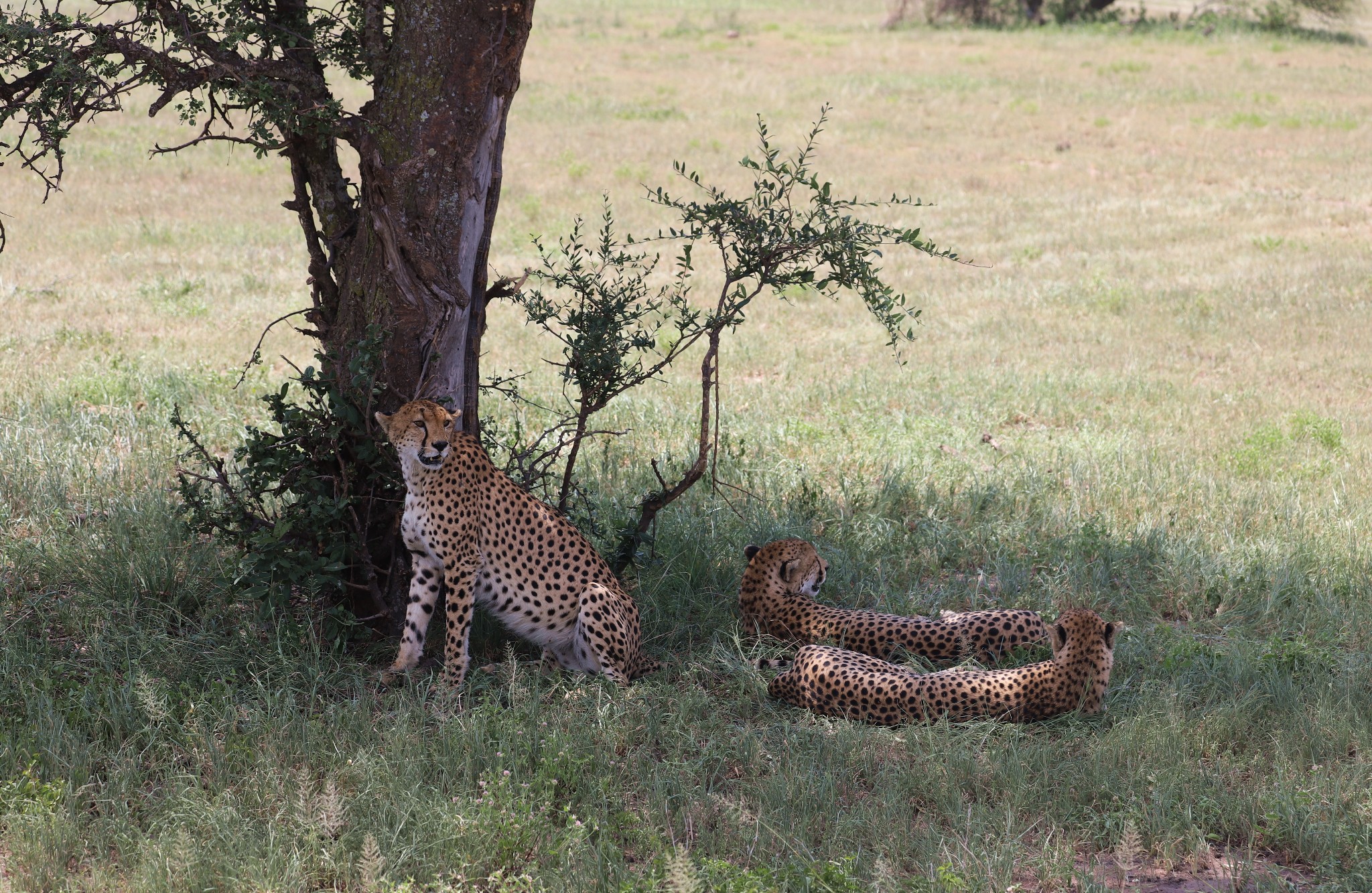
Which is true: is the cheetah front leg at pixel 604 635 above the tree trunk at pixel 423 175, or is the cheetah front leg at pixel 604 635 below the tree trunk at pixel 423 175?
below

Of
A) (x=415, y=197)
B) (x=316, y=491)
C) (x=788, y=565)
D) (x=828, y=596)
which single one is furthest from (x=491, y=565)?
(x=828, y=596)

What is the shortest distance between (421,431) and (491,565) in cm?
65

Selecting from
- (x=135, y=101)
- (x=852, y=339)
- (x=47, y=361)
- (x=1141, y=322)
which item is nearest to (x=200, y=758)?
(x=47, y=361)

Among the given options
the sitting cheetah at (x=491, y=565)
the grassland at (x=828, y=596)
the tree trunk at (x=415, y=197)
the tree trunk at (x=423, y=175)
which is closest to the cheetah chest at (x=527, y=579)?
the sitting cheetah at (x=491, y=565)

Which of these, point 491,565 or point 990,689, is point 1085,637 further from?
point 491,565

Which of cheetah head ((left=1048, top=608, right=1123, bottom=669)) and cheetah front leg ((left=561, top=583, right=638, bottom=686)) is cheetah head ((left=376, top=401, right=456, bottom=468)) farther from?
cheetah head ((left=1048, top=608, right=1123, bottom=669))

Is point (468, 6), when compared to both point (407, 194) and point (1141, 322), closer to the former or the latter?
point (407, 194)

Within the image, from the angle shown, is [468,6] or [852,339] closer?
[468,6]

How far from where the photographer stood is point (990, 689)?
5215mm

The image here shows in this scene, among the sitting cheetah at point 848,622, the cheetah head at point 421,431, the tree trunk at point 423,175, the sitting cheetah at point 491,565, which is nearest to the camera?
the cheetah head at point 421,431

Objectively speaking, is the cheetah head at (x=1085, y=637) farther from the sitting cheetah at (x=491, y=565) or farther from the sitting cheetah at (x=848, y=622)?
the sitting cheetah at (x=491, y=565)

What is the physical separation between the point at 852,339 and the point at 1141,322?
278 cm

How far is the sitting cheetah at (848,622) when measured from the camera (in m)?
5.78

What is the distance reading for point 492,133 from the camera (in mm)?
5695
